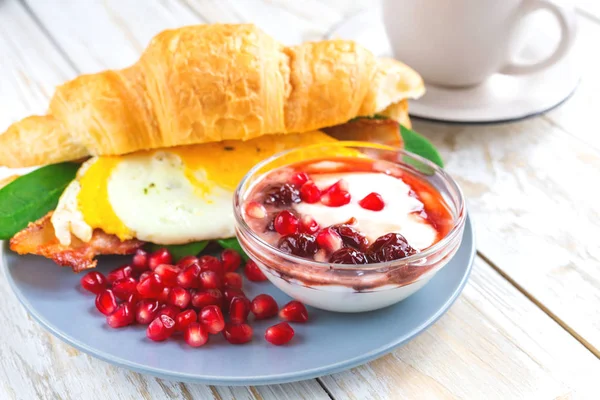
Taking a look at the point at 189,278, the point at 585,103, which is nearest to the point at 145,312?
the point at 189,278

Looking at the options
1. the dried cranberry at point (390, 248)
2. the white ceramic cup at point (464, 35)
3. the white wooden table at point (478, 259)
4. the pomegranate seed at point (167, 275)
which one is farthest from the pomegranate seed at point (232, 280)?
the white ceramic cup at point (464, 35)

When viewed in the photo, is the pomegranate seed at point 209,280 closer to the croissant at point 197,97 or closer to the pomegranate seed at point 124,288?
the pomegranate seed at point 124,288

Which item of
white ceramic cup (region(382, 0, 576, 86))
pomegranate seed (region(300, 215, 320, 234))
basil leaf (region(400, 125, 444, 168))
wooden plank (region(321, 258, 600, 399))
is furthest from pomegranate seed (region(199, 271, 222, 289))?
white ceramic cup (region(382, 0, 576, 86))

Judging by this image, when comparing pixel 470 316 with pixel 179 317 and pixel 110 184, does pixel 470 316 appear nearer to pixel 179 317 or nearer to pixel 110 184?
pixel 179 317

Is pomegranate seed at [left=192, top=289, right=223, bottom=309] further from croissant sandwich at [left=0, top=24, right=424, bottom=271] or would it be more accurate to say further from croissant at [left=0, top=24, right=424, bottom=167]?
croissant at [left=0, top=24, right=424, bottom=167]

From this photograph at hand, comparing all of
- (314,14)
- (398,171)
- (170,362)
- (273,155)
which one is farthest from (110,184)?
(314,14)
